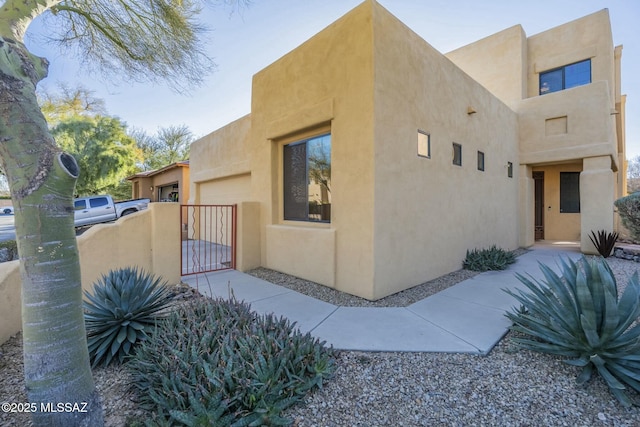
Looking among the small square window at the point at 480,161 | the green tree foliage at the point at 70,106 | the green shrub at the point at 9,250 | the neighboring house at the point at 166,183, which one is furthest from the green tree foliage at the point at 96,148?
the small square window at the point at 480,161

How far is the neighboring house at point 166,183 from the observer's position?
47.2ft

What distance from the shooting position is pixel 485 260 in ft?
23.6

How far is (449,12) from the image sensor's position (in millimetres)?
7477

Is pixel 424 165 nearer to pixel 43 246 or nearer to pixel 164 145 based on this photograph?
pixel 43 246

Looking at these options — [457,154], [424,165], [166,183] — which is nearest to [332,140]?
[424,165]

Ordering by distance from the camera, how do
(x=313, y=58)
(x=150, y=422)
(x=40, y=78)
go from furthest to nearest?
(x=313, y=58) → (x=40, y=78) → (x=150, y=422)

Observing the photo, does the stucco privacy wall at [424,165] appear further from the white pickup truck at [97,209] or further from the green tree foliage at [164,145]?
the green tree foliage at [164,145]

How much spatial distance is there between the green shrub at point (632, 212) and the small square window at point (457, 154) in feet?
14.3

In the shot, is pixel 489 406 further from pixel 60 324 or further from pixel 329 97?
pixel 329 97

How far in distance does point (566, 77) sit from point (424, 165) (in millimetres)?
11185

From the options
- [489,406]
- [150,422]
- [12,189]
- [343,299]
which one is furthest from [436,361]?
[12,189]

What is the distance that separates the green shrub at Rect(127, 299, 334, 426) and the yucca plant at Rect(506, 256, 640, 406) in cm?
229

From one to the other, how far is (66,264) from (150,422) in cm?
124

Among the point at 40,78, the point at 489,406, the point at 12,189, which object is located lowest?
the point at 489,406
